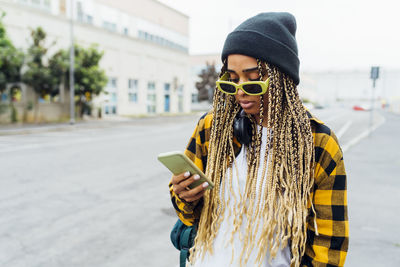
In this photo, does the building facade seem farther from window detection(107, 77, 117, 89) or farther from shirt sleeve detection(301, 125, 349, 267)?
shirt sleeve detection(301, 125, 349, 267)

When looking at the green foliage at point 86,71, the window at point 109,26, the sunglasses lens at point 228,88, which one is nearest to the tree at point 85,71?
the green foliage at point 86,71

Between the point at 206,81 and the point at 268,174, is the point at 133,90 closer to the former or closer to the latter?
the point at 206,81

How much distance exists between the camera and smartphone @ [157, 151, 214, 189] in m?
1.06

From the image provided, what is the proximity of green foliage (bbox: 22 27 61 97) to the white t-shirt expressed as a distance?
61.7ft

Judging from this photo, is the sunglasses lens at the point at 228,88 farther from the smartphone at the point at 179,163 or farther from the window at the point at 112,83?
the window at the point at 112,83

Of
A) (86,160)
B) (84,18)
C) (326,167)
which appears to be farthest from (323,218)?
(84,18)

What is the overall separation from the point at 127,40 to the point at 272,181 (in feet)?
101

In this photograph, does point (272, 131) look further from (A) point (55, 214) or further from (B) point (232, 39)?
(A) point (55, 214)

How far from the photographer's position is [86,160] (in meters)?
8.18

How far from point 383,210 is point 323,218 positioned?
413cm

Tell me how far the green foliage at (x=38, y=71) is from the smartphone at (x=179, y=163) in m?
18.9

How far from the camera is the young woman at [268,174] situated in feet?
4.08

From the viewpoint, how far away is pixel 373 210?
471 centimetres

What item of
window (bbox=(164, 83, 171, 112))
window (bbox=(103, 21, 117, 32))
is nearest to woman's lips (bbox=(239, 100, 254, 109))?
window (bbox=(103, 21, 117, 32))
